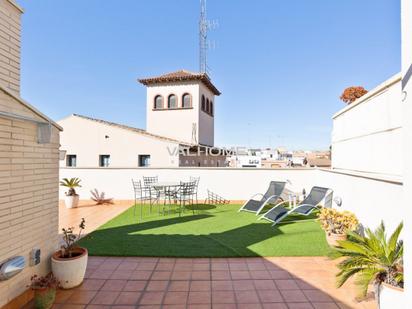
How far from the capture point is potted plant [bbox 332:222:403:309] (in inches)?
116

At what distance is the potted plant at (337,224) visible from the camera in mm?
5410

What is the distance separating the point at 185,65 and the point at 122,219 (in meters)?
20.8

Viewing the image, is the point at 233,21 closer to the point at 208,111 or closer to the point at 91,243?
the point at 208,111

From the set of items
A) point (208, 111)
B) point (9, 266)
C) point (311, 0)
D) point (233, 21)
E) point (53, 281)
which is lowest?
point (53, 281)

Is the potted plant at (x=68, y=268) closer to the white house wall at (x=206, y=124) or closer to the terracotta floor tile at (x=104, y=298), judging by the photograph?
the terracotta floor tile at (x=104, y=298)

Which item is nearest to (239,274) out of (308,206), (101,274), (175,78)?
(101,274)

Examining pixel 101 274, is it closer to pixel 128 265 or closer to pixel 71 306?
pixel 128 265

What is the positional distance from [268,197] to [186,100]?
47.8 feet

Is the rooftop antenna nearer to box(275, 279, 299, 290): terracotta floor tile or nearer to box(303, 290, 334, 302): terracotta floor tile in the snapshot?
box(275, 279, 299, 290): terracotta floor tile

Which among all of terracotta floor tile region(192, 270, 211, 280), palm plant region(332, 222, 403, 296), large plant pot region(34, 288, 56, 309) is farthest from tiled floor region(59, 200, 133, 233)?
palm plant region(332, 222, 403, 296)

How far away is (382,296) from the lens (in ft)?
9.86

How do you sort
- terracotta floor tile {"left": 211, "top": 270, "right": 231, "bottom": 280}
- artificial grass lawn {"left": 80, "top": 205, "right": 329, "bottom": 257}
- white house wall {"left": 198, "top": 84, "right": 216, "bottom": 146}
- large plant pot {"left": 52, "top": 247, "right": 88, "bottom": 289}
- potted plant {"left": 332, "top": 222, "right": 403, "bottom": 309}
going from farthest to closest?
1. white house wall {"left": 198, "top": 84, "right": 216, "bottom": 146}
2. artificial grass lawn {"left": 80, "top": 205, "right": 329, "bottom": 257}
3. terracotta floor tile {"left": 211, "top": 270, "right": 231, "bottom": 280}
4. large plant pot {"left": 52, "top": 247, "right": 88, "bottom": 289}
5. potted plant {"left": 332, "top": 222, "right": 403, "bottom": 309}

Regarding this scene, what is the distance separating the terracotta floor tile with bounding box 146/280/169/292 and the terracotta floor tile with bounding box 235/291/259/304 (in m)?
1.19

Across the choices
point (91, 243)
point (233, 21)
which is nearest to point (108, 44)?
point (233, 21)
